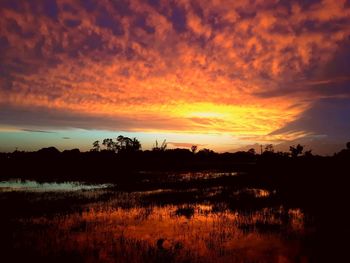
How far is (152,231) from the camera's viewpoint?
41.8 ft

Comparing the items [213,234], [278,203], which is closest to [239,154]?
[278,203]

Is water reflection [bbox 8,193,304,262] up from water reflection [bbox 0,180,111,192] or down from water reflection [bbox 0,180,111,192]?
down

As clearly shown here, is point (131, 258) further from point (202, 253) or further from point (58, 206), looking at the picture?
point (58, 206)

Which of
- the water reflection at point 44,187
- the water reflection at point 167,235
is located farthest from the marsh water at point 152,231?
the water reflection at point 44,187

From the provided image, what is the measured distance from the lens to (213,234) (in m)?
12.1

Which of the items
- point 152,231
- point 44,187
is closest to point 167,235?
point 152,231

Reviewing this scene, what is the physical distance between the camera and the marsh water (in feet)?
32.1

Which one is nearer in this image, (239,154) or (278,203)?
(278,203)

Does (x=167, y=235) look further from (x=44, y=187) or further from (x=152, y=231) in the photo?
(x=44, y=187)

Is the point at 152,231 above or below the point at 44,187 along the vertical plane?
below

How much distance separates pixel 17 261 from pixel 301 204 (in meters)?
15.2

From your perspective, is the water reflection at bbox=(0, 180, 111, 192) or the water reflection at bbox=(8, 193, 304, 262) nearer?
the water reflection at bbox=(8, 193, 304, 262)

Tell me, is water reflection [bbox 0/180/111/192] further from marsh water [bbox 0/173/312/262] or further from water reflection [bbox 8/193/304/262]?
water reflection [bbox 8/193/304/262]

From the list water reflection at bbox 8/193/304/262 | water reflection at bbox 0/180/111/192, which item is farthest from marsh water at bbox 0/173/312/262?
water reflection at bbox 0/180/111/192
